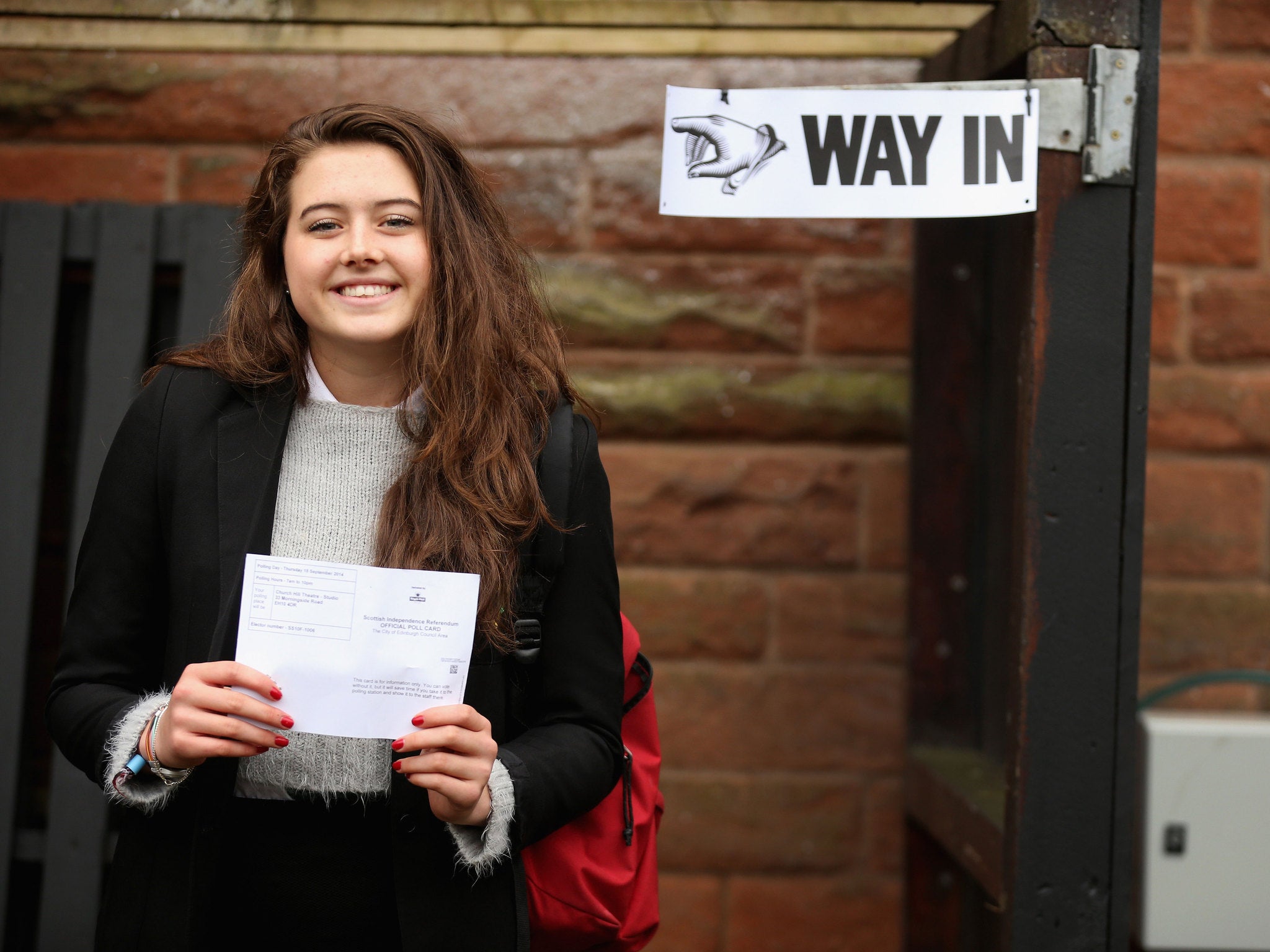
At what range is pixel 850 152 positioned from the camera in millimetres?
1709

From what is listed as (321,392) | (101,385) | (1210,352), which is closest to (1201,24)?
(1210,352)

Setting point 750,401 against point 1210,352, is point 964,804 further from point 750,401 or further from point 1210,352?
point 1210,352

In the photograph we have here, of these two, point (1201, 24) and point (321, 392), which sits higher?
point (1201, 24)

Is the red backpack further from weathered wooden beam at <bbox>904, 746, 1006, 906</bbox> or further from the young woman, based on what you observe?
weathered wooden beam at <bbox>904, 746, 1006, 906</bbox>

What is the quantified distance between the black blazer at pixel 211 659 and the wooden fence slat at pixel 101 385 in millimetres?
778

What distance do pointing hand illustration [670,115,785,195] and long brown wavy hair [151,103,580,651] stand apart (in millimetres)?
309

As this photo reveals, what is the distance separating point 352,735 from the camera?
4.31ft

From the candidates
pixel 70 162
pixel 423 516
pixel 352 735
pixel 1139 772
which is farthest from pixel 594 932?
pixel 70 162

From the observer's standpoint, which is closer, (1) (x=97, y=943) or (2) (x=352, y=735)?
(2) (x=352, y=735)

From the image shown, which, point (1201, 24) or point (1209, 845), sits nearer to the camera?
point (1209, 845)

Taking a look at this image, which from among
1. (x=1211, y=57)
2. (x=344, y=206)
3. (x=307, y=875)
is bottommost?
(x=307, y=875)

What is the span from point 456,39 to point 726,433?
1.02 meters

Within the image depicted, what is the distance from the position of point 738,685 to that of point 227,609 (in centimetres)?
150

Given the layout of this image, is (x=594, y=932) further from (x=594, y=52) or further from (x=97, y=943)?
(x=594, y=52)
